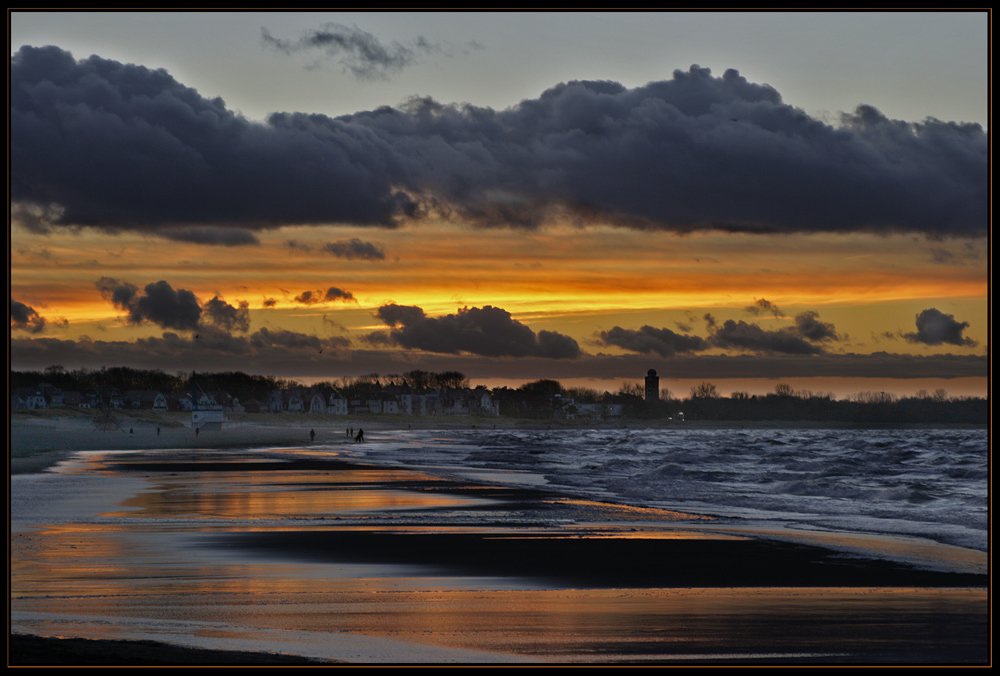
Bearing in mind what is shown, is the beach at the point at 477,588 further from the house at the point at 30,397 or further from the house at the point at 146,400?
the house at the point at 146,400

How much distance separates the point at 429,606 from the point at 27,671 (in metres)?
4.44

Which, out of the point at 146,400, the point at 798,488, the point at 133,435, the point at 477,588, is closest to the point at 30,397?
the point at 146,400

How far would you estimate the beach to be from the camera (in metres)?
8.57

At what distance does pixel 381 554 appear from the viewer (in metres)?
14.2

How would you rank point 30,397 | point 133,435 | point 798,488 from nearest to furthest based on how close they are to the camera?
point 798,488 < point 133,435 < point 30,397

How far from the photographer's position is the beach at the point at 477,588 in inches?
337

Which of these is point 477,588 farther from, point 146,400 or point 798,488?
point 146,400

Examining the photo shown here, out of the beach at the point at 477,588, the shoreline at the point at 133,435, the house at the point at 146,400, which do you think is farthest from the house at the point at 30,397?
the beach at the point at 477,588

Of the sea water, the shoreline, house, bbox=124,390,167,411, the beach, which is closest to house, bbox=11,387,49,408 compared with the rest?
house, bbox=124,390,167,411

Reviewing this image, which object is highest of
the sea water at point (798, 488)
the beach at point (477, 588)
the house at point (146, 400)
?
the beach at point (477, 588)

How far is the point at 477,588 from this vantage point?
11500mm

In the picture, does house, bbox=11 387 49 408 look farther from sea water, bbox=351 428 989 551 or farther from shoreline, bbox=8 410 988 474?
sea water, bbox=351 428 989 551

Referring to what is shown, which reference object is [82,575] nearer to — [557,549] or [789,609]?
[557,549]

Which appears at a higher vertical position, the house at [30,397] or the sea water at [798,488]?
the sea water at [798,488]
